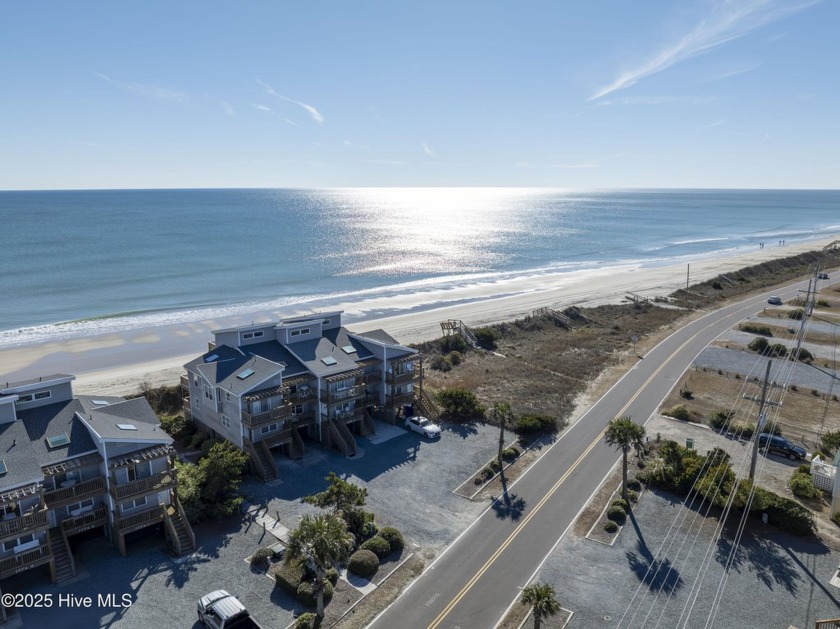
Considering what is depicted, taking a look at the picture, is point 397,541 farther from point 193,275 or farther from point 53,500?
point 193,275

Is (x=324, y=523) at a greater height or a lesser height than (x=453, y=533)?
greater

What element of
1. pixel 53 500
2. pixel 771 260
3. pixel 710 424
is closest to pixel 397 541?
pixel 53 500

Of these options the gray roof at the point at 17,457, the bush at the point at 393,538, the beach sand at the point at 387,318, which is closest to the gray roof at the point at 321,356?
the bush at the point at 393,538

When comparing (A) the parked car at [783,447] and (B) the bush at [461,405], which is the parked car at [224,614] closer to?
(B) the bush at [461,405]

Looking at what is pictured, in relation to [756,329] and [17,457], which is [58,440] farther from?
[756,329]

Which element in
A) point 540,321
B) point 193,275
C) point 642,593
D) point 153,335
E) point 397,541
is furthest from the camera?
point 193,275

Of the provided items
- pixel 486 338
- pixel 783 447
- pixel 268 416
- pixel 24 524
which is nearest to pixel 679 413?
pixel 783 447
